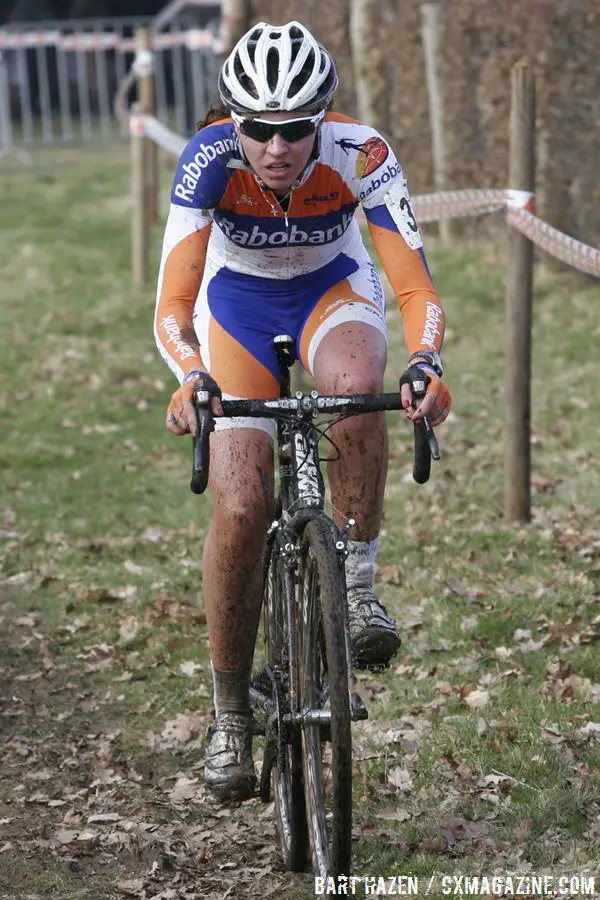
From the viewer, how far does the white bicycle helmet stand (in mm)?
4648

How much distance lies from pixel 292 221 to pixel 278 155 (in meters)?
0.44

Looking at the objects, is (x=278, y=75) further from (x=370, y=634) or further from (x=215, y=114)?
(x=370, y=634)

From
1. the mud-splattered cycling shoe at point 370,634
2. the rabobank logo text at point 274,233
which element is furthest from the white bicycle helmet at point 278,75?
the mud-splattered cycling shoe at point 370,634

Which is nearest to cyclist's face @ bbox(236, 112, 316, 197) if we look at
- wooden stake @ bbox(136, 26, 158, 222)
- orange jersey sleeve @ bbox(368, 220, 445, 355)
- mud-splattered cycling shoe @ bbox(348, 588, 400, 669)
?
orange jersey sleeve @ bbox(368, 220, 445, 355)

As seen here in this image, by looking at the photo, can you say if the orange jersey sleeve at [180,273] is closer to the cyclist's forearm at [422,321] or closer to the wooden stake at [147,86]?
the cyclist's forearm at [422,321]

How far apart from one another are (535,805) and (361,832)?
62 cm

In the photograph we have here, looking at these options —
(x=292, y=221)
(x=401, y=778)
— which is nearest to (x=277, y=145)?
(x=292, y=221)

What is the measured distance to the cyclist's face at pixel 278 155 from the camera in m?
4.70

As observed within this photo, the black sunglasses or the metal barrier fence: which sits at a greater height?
the black sunglasses

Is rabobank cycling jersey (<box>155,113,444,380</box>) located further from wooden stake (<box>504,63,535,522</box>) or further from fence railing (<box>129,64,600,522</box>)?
wooden stake (<box>504,63,535,522</box>)

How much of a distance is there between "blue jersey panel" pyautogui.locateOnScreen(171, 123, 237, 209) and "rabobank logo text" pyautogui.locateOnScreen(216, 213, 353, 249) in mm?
204

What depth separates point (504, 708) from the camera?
6.07 metres

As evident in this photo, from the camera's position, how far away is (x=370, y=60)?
16094 mm

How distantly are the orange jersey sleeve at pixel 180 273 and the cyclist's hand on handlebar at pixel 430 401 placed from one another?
81cm
